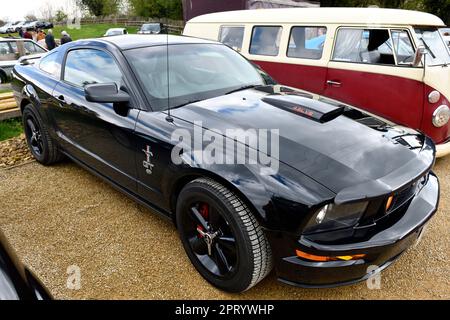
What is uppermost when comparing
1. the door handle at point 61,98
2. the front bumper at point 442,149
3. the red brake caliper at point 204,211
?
the door handle at point 61,98

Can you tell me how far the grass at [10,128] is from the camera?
5.14 m

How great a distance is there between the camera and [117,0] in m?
46.7

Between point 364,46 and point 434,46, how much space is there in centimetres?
81

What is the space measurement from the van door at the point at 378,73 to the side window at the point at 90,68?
9.26 feet

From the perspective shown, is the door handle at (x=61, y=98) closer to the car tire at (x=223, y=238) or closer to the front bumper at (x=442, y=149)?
the car tire at (x=223, y=238)

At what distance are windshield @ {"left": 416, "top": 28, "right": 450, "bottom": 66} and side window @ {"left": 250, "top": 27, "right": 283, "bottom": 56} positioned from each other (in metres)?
2.00

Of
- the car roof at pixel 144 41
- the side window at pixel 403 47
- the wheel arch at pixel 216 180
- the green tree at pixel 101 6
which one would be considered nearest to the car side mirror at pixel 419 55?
the side window at pixel 403 47

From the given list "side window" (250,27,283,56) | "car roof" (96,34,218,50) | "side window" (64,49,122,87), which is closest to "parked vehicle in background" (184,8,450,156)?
"side window" (250,27,283,56)

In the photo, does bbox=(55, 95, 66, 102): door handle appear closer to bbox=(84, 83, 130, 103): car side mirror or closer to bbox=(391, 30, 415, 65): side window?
bbox=(84, 83, 130, 103): car side mirror

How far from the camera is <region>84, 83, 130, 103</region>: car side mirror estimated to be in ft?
7.82

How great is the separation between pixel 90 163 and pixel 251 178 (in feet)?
6.17

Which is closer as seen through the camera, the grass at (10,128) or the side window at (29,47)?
the grass at (10,128)

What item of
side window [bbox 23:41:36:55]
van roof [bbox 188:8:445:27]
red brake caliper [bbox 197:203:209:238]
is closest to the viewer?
red brake caliper [bbox 197:203:209:238]
